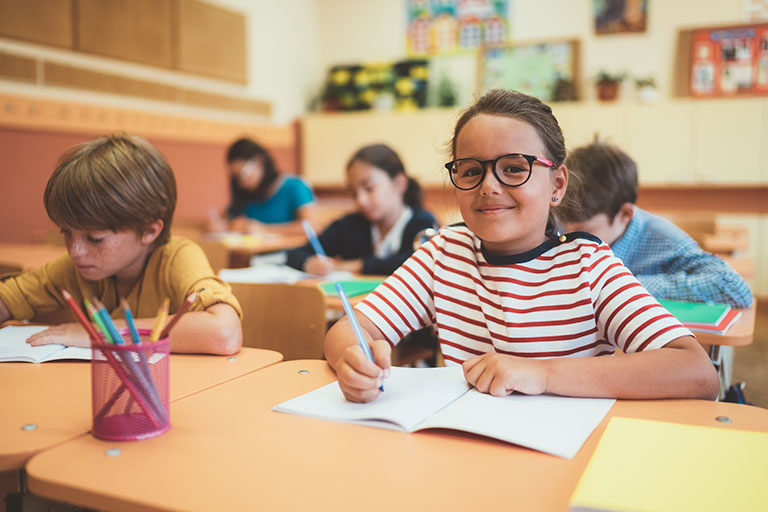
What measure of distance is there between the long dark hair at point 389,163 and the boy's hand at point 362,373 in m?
1.84

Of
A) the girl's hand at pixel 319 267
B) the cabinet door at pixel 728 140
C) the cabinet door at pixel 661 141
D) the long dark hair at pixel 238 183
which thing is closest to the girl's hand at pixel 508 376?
the girl's hand at pixel 319 267

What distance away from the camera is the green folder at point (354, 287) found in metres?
1.94

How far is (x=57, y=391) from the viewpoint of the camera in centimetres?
99

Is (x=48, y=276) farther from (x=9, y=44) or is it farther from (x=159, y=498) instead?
(x=9, y=44)

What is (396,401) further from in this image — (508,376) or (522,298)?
(522,298)

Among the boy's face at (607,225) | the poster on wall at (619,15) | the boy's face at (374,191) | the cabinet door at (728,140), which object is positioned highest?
the poster on wall at (619,15)

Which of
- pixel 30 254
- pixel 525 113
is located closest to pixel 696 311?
pixel 525 113

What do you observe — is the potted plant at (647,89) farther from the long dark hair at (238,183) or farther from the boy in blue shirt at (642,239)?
the boy in blue shirt at (642,239)

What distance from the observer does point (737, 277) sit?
68.2 inches

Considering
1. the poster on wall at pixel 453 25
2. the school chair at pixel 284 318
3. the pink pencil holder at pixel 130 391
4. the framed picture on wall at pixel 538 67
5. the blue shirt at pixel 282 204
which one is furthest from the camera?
the poster on wall at pixel 453 25

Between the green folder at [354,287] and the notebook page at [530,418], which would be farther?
the green folder at [354,287]

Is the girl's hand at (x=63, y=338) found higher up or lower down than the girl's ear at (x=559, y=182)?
lower down

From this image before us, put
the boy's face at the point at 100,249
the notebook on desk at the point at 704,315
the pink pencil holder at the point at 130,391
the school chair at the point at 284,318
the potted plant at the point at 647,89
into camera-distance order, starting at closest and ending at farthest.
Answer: the pink pencil holder at the point at 130,391, the boy's face at the point at 100,249, the notebook on desk at the point at 704,315, the school chair at the point at 284,318, the potted plant at the point at 647,89

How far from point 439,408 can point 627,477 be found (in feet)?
0.91
